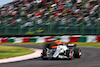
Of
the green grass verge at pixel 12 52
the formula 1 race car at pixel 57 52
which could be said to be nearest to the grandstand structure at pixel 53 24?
the green grass verge at pixel 12 52

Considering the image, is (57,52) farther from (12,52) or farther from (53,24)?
(53,24)

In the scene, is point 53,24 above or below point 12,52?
above

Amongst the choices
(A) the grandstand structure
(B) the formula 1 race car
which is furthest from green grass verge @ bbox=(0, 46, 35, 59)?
(A) the grandstand structure

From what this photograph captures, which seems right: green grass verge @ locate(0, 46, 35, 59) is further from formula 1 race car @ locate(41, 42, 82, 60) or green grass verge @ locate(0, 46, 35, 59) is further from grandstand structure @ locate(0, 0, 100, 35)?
grandstand structure @ locate(0, 0, 100, 35)

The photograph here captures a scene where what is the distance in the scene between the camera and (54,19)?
100 feet

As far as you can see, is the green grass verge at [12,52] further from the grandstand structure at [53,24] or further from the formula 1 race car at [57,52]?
the grandstand structure at [53,24]

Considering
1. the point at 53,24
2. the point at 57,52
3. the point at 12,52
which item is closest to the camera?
the point at 57,52

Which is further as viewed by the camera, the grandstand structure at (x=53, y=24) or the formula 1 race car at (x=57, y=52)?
the grandstand structure at (x=53, y=24)

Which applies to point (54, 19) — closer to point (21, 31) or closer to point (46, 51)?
point (21, 31)

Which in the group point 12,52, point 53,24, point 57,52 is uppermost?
point 53,24

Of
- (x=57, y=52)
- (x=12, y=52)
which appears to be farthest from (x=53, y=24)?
(x=57, y=52)

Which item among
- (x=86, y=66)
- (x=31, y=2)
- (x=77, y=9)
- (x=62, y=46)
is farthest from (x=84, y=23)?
(x=86, y=66)

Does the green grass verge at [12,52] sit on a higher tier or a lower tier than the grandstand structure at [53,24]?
lower

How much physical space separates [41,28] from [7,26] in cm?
421
